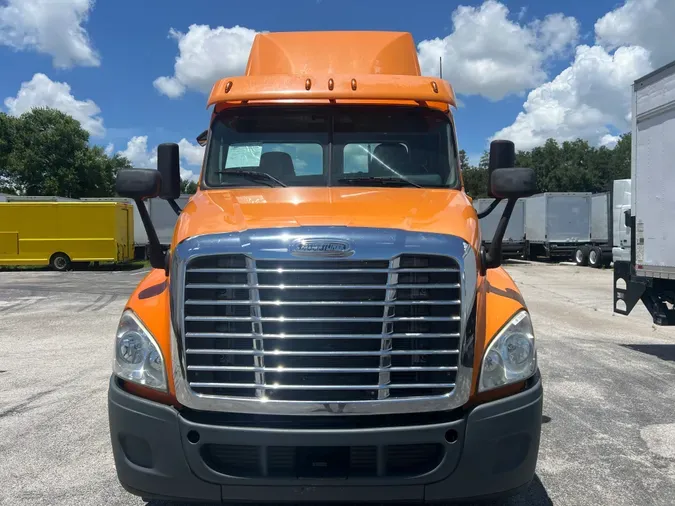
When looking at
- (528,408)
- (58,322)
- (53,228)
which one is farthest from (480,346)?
(53,228)

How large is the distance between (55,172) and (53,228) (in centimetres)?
2286

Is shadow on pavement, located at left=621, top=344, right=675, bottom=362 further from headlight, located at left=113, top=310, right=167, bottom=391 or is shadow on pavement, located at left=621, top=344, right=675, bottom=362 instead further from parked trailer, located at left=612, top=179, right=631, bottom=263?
parked trailer, located at left=612, top=179, right=631, bottom=263

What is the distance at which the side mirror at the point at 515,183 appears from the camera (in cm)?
379

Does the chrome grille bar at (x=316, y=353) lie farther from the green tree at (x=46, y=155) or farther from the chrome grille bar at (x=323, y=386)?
the green tree at (x=46, y=155)

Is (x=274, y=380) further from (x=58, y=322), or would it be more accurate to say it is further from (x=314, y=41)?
(x=58, y=322)

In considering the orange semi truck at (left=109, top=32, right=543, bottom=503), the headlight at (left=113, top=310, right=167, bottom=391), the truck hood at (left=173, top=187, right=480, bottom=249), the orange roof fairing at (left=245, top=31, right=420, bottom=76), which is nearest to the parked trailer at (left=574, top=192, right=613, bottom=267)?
the orange roof fairing at (left=245, top=31, right=420, bottom=76)

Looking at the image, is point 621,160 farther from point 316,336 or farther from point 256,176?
point 316,336

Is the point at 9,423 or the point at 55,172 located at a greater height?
the point at 55,172

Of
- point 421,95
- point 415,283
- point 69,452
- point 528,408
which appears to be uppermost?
point 421,95

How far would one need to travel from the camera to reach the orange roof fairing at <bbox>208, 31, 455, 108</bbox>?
450 cm

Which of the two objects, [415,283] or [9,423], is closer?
[415,283]

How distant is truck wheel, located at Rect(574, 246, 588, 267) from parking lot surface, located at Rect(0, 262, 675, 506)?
1575 cm

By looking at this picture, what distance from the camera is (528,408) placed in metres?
3.01

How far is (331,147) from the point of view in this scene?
443 cm
